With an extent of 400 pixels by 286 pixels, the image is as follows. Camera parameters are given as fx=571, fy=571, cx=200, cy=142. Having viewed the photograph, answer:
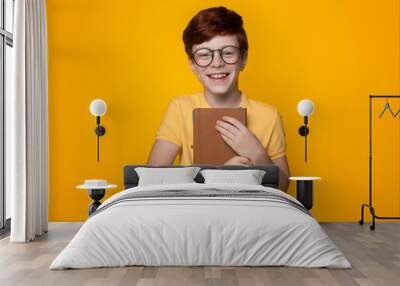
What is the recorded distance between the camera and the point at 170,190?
5.41 metres

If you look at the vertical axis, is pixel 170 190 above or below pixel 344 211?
above

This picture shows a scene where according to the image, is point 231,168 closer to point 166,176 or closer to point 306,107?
point 166,176

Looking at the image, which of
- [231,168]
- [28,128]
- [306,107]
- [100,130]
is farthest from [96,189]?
[306,107]

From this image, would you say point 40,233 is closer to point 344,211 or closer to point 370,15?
point 344,211

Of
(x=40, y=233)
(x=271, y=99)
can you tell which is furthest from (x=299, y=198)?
(x=40, y=233)

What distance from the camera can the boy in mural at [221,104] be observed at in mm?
7102

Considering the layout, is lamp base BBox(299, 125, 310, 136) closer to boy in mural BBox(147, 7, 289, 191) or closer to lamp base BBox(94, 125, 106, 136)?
boy in mural BBox(147, 7, 289, 191)

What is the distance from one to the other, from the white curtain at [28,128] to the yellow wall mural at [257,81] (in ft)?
2.42

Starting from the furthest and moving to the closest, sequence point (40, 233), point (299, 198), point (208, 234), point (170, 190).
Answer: point (299, 198) < point (40, 233) < point (170, 190) < point (208, 234)

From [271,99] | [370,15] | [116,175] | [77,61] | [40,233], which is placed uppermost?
[370,15]

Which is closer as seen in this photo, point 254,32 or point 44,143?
point 44,143

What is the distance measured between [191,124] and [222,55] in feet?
3.10

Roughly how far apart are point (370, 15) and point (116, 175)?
3.85 meters

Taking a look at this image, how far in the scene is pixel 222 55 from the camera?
7117 mm
